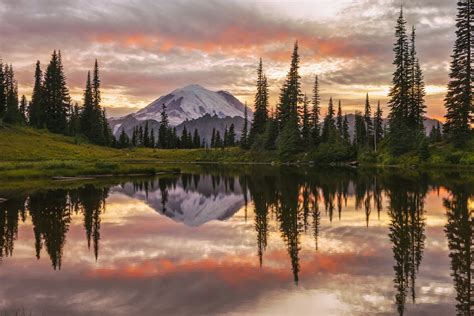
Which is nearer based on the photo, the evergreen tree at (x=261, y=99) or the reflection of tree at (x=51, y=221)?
the reflection of tree at (x=51, y=221)

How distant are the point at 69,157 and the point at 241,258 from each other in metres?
68.5

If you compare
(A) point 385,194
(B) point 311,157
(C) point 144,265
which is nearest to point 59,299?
(C) point 144,265

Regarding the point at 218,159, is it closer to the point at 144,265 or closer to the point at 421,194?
the point at 421,194

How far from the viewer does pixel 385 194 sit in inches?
1259

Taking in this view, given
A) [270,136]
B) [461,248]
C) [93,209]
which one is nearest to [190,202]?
[93,209]

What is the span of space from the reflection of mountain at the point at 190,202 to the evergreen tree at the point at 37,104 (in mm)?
75607

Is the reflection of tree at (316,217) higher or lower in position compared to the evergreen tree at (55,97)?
lower

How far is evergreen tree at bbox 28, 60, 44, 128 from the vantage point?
4274 inches

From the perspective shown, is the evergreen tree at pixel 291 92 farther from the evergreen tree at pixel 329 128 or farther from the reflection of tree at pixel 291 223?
the reflection of tree at pixel 291 223

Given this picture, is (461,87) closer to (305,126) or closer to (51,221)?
(305,126)

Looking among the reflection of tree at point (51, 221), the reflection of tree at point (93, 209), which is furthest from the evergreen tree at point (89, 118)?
the reflection of tree at point (51, 221)

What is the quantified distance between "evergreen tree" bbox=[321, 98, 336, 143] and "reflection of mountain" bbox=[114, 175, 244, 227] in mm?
63059

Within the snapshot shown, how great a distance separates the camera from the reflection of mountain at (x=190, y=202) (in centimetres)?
2536

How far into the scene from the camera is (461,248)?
585 inches
